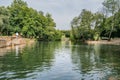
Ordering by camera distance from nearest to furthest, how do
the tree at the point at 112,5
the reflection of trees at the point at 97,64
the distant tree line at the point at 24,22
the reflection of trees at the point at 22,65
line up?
the reflection of trees at the point at 22,65 < the reflection of trees at the point at 97,64 < the tree at the point at 112,5 < the distant tree line at the point at 24,22

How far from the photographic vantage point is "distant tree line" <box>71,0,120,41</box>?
124 m

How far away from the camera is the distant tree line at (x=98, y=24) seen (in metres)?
124

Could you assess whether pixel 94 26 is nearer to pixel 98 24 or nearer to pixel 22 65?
pixel 98 24

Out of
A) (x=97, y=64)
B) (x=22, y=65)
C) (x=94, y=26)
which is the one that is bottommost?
(x=97, y=64)

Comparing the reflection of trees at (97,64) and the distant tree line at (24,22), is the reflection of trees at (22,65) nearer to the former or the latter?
the reflection of trees at (97,64)

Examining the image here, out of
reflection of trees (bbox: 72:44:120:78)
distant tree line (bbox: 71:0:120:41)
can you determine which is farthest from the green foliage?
reflection of trees (bbox: 72:44:120:78)

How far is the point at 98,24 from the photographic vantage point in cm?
14200

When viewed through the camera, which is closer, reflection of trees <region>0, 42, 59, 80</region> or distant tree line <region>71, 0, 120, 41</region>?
reflection of trees <region>0, 42, 59, 80</region>

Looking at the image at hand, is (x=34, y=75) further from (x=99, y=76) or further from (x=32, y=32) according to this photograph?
(x=32, y=32)

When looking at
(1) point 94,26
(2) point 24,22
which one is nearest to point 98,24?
(1) point 94,26

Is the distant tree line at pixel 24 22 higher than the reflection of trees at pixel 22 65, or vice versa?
the distant tree line at pixel 24 22

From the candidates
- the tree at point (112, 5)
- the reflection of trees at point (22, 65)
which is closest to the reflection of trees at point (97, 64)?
the reflection of trees at point (22, 65)

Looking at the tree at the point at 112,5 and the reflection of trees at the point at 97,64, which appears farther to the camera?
the tree at the point at 112,5

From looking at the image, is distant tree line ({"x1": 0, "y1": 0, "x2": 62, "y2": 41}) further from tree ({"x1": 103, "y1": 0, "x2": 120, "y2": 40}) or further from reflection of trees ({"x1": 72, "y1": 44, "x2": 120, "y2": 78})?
reflection of trees ({"x1": 72, "y1": 44, "x2": 120, "y2": 78})
